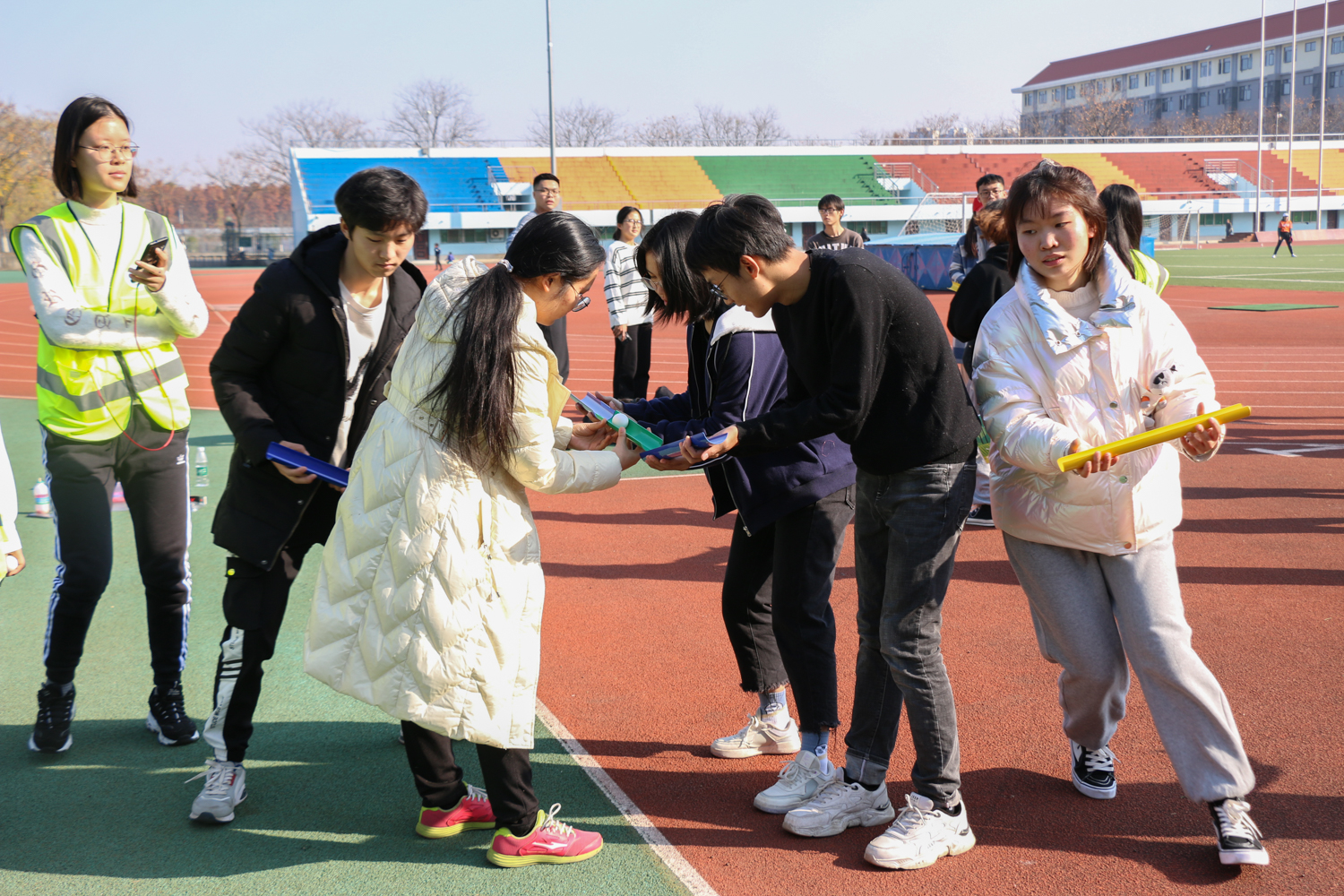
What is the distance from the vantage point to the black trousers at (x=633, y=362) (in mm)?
9469

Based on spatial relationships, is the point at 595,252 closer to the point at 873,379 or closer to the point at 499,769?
the point at 873,379

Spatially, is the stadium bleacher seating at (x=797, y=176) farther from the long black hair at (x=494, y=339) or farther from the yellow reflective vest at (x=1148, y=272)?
the long black hair at (x=494, y=339)

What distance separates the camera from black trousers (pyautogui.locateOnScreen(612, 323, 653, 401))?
9.47 m

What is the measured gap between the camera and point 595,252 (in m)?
2.73

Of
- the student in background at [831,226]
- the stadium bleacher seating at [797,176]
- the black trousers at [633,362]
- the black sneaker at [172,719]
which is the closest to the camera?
the black sneaker at [172,719]

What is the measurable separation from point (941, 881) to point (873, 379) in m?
1.36

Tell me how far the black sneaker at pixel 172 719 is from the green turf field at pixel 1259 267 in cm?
2493

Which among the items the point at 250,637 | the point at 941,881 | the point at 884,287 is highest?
the point at 884,287

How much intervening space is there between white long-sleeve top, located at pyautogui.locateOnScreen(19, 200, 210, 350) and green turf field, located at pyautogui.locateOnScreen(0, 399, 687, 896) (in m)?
1.44

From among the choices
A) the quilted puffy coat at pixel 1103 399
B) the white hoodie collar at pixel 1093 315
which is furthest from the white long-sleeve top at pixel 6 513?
the white hoodie collar at pixel 1093 315

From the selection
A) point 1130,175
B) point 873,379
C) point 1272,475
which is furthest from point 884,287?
point 1130,175

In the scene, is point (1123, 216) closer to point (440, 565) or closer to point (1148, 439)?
point (1148, 439)

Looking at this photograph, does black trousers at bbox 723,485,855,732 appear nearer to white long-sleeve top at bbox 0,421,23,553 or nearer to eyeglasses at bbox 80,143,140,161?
white long-sleeve top at bbox 0,421,23,553

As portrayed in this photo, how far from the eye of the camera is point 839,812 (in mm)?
3059
